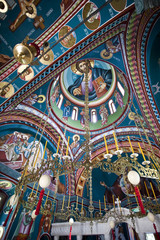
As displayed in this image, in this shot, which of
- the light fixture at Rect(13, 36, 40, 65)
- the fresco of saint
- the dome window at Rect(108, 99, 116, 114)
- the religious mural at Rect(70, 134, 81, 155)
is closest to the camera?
the light fixture at Rect(13, 36, 40, 65)

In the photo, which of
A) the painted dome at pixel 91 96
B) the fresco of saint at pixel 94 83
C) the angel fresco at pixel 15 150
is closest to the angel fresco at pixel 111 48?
the painted dome at pixel 91 96

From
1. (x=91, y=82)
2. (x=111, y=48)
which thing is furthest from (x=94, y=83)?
(x=111, y=48)

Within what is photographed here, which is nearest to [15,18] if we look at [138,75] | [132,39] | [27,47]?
[27,47]

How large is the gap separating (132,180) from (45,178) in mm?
1760

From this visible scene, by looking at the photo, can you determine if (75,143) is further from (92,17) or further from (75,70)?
(92,17)

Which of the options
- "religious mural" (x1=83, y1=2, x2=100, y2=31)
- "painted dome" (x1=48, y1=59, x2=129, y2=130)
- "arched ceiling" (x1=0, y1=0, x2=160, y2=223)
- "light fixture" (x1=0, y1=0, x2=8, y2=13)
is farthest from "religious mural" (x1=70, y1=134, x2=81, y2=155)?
"light fixture" (x1=0, y1=0, x2=8, y2=13)

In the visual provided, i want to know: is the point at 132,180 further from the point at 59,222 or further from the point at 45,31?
the point at 59,222

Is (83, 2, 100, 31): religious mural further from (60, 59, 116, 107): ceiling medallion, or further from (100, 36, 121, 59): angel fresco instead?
(60, 59, 116, 107): ceiling medallion

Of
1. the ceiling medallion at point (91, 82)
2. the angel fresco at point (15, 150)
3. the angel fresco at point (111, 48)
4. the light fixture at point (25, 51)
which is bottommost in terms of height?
the light fixture at point (25, 51)

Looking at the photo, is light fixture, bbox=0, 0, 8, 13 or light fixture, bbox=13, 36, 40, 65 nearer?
light fixture, bbox=13, 36, 40, 65

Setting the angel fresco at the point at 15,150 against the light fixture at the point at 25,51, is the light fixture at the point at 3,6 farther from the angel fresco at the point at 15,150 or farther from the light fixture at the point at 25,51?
the angel fresco at the point at 15,150

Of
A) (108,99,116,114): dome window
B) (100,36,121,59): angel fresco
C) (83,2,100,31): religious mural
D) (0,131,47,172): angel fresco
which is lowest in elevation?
(0,131,47,172): angel fresco

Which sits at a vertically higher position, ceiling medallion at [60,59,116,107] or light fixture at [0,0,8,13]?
ceiling medallion at [60,59,116,107]

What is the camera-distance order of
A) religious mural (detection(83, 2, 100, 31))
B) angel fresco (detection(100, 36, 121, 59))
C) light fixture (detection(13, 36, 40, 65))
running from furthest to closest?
angel fresco (detection(100, 36, 121, 59)), religious mural (detection(83, 2, 100, 31)), light fixture (detection(13, 36, 40, 65))
